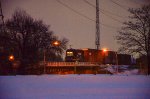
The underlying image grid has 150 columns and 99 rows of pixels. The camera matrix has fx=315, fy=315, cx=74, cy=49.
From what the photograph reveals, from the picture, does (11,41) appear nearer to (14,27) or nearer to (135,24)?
(14,27)

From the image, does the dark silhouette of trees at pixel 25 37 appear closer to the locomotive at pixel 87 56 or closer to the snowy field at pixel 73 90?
the locomotive at pixel 87 56

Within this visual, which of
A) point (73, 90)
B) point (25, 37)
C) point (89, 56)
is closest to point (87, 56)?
point (89, 56)

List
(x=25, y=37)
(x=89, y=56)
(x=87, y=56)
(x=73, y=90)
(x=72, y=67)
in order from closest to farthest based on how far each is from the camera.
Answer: (x=73, y=90) < (x=25, y=37) < (x=72, y=67) < (x=87, y=56) < (x=89, y=56)

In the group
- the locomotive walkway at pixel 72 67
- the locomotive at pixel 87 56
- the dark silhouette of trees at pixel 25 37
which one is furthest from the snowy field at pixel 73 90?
the locomotive at pixel 87 56

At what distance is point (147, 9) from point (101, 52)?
2361 cm

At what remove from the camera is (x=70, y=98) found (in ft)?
29.5

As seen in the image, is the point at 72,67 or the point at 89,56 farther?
the point at 89,56

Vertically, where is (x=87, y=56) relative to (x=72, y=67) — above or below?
above

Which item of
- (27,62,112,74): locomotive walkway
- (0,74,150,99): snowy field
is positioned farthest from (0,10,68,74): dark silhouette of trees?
(0,74,150,99): snowy field

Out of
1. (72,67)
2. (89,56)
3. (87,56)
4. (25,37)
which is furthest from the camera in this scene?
(89,56)

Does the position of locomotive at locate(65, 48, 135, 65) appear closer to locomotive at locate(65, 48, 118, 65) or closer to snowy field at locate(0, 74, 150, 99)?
locomotive at locate(65, 48, 118, 65)

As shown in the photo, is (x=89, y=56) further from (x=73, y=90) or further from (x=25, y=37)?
(x=73, y=90)

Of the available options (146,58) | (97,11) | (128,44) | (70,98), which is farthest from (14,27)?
(70,98)

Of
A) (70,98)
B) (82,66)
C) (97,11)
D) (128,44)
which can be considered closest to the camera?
(70,98)
